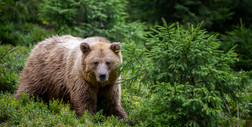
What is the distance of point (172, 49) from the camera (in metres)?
4.50

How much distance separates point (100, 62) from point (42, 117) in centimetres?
160

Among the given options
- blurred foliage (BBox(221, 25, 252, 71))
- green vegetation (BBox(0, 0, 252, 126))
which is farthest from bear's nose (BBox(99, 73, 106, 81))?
blurred foliage (BBox(221, 25, 252, 71))

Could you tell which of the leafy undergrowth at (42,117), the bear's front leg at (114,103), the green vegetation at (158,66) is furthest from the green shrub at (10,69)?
the bear's front leg at (114,103)

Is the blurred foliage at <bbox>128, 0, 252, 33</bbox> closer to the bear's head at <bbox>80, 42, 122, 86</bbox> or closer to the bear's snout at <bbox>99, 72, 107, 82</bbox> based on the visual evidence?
the bear's head at <bbox>80, 42, 122, 86</bbox>

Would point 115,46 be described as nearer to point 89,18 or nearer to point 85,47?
point 85,47

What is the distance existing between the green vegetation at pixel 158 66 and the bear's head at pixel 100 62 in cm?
35

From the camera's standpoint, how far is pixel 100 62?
5562 millimetres

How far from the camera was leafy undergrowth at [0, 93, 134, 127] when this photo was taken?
4.92m

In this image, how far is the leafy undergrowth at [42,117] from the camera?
4.92 m

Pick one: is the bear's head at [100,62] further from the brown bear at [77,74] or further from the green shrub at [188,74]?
the green shrub at [188,74]

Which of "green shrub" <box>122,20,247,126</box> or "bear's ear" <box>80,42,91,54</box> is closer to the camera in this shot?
"green shrub" <box>122,20,247,126</box>

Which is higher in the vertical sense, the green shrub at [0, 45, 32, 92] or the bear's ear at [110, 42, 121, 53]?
the bear's ear at [110, 42, 121, 53]

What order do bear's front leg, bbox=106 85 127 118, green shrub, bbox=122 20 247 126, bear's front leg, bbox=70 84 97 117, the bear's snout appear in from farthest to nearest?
bear's front leg, bbox=106 85 127 118
bear's front leg, bbox=70 84 97 117
the bear's snout
green shrub, bbox=122 20 247 126

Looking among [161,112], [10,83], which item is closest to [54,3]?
[10,83]
